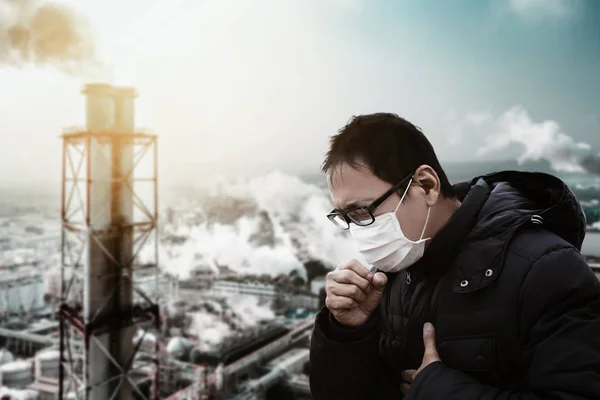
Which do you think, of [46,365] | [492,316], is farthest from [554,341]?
[46,365]

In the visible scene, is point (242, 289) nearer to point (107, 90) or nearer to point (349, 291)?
point (107, 90)

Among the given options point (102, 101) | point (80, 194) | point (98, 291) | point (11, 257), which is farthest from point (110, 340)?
point (11, 257)

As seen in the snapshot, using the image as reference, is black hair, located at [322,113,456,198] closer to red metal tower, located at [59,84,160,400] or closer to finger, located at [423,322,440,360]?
finger, located at [423,322,440,360]

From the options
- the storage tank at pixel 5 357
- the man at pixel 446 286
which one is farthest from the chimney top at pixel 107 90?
the storage tank at pixel 5 357

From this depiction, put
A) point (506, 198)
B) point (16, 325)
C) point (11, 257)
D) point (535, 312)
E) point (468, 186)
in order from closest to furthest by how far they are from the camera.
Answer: point (535, 312) → point (506, 198) → point (468, 186) → point (11, 257) → point (16, 325)

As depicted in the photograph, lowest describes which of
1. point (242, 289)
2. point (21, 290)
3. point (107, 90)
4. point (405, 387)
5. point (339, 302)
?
point (242, 289)

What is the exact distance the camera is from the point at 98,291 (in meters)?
3.37

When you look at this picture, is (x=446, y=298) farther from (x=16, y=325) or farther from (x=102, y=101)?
(x=16, y=325)

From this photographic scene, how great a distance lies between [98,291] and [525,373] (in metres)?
3.41

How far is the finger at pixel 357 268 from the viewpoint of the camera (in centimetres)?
61

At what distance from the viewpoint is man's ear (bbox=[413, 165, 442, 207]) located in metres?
0.61

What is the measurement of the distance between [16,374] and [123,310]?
2.35 m

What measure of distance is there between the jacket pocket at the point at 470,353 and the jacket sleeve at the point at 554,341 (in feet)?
0.07

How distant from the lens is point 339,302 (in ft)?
1.94
